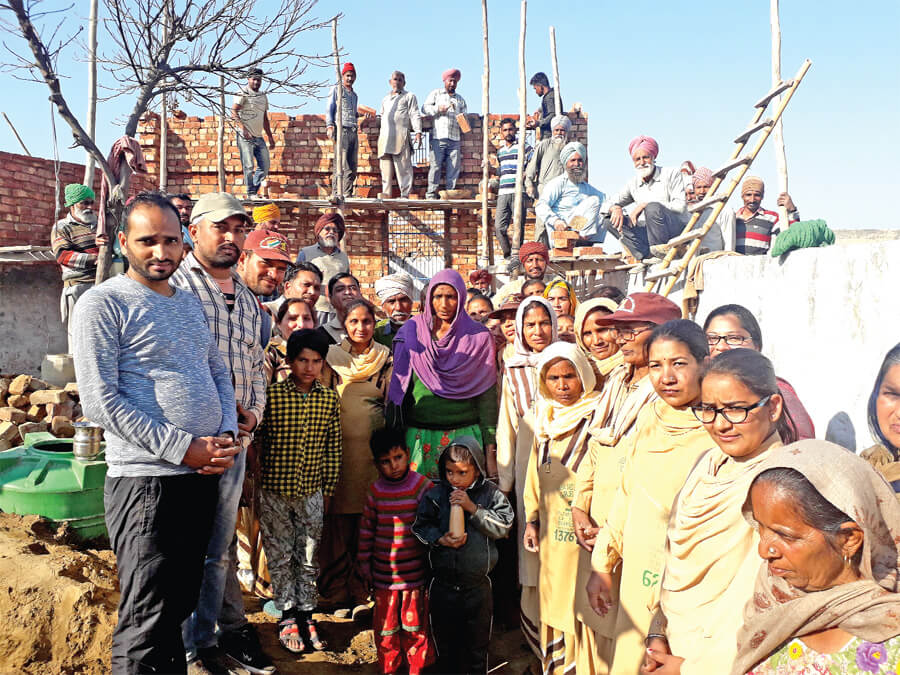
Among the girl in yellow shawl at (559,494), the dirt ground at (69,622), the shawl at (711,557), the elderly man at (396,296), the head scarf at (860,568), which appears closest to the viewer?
the head scarf at (860,568)

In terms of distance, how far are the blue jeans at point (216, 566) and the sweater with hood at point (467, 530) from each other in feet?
2.83

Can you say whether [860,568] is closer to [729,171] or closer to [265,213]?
[729,171]

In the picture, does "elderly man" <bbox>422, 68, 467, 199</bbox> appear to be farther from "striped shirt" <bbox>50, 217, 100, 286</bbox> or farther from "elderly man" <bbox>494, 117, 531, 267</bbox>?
"striped shirt" <bbox>50, 217, 100, 286</bbox>

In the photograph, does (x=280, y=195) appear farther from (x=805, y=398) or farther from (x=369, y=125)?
(x=805, y=398)

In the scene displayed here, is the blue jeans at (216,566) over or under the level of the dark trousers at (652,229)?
under

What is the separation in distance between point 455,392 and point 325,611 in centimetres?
160

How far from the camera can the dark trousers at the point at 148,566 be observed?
7.15ft

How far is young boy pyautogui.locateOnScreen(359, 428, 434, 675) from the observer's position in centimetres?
312

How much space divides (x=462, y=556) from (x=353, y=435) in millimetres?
1092

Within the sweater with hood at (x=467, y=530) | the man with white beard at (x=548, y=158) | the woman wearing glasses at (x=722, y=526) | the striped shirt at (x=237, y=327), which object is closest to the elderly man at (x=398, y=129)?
the man with white beard at (x=548, y=158)

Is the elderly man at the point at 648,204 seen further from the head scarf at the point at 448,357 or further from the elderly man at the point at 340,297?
the elderly man at the point at 340,297

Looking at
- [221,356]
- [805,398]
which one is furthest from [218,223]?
[805,398]

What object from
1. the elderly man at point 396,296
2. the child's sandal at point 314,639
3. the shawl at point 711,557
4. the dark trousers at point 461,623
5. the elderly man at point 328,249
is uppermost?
the elderly man at point 328,249

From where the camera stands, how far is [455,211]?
12.8 meters
